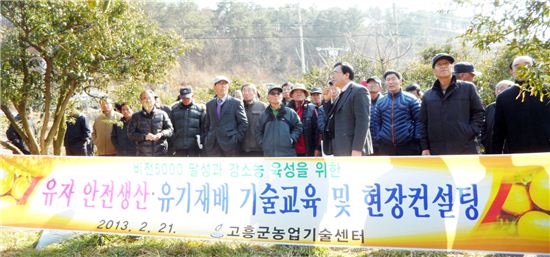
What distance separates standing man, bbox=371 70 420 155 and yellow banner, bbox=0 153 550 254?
4.96ft

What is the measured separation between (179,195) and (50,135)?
8.83ft

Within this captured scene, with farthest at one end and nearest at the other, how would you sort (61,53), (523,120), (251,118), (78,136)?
(78,136) < (251,118) < (61,53) < (523,120)

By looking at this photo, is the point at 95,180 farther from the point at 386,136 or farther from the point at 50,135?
the point at 386,136

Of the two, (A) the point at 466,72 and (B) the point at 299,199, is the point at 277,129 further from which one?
(A) the point at 466,72

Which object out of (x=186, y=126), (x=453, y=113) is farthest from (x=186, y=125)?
(x=453, y=113)

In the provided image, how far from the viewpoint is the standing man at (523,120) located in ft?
12.8

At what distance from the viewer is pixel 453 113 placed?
14.1 ft

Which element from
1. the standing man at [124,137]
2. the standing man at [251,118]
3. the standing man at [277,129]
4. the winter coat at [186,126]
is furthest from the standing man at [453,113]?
the standing man at [124,137]

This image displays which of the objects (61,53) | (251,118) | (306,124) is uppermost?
(61,53)

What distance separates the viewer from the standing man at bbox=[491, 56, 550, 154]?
12.8ft

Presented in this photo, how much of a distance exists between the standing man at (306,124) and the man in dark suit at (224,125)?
2.44 feet

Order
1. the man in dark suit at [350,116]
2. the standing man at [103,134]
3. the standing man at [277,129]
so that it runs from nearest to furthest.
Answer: the man in dark suit at [350,116] < the standing man at [277,129] < the standing man at [103,134]

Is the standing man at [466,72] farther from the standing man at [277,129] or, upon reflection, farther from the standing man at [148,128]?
the standing man at [148,128]

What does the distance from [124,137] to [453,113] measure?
4388 millimetres
